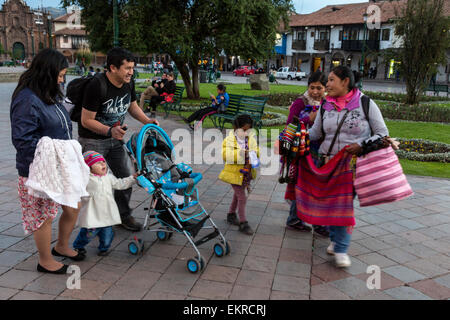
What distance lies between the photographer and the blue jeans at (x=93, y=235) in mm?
3945

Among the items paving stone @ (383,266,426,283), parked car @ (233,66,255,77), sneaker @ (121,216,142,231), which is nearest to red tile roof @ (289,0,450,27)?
parked car @ (233,66,255,77)

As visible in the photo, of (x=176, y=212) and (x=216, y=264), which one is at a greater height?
(x=176, y=212)

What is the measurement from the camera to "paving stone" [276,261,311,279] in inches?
148

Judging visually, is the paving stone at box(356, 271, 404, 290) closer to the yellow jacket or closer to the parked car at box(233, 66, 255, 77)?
the yellow jacket

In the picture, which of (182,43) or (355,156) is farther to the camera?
(182,43)

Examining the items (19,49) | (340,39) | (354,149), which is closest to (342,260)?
(354,149)

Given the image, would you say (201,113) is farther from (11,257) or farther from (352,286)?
(352,286)

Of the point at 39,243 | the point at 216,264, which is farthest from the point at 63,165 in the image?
the point at 216,264

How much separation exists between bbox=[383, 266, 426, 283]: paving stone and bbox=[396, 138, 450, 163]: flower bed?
5430 millimetres

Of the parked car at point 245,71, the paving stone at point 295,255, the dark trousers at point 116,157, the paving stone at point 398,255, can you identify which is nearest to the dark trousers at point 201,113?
the dark trousers at point 116,157

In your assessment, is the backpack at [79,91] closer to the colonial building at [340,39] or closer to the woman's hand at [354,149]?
the woman's hand at [354,149]

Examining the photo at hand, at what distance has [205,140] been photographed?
32.7 ft
